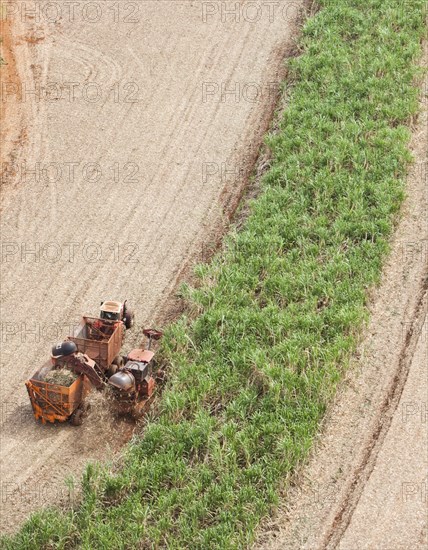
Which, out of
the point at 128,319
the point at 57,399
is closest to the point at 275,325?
the point at 128,319

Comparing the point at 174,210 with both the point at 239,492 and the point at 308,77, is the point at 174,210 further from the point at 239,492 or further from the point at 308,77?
the point at 239,492

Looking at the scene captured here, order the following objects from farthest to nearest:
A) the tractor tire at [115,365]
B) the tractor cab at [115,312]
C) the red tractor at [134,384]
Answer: the tractor cab at [115,312] < the tractor tire at [115,365] < the red tractor at [134,384]

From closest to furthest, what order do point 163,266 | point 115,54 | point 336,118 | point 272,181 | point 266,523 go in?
point 266,523 < point 163,266 < point 272,181 < point 336,118 < point 115,54

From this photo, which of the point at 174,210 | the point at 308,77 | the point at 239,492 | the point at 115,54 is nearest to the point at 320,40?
the point at 308,77

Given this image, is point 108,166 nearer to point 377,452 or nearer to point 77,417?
point 77,417

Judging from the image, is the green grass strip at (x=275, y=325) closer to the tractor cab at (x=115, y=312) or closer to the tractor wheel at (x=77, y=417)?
the tractor cab at (x=115, y=312)

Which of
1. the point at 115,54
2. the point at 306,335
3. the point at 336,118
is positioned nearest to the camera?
the point at 306,335

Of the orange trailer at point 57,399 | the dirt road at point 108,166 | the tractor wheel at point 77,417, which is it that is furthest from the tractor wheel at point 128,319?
the tractor wheel at point 77,417
